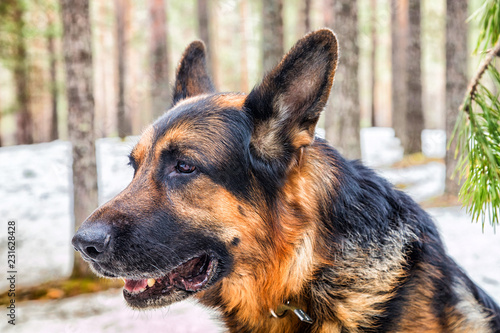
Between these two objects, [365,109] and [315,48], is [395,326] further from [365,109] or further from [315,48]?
[365,109]

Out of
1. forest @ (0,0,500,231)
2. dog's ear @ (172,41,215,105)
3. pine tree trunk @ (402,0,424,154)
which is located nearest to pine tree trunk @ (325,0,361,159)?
forest @ (0,0,500,231)

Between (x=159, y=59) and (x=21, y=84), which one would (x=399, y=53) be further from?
(x=21, y=84)

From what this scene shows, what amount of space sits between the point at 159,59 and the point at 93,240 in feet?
35.4

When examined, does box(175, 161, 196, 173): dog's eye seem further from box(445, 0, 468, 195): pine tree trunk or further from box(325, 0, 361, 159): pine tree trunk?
box(445, 0, 468, 195): pine tree trunk

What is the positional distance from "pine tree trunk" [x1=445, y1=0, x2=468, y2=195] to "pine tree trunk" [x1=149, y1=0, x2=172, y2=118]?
725 cm

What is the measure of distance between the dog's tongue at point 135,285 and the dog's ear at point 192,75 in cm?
154

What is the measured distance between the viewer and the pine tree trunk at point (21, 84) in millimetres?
12750

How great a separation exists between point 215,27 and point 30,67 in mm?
15122

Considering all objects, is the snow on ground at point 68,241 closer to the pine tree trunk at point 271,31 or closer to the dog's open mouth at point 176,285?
the dog's open mouth at point 176,285

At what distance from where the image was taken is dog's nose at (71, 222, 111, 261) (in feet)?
7.86

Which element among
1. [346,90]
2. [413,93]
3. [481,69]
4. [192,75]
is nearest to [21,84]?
[346,90]

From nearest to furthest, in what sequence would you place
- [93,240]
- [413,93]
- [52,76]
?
[93,240] → [413,93] → [52,76]

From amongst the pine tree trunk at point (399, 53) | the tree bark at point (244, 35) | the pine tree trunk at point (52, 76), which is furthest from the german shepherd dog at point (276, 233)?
the tree bark at point (244, 35)

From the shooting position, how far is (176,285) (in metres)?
2.72
